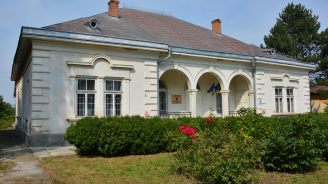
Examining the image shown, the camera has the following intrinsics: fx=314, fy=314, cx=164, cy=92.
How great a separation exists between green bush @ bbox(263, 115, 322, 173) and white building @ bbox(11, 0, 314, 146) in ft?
21.3

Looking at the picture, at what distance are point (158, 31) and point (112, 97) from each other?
6549 mm

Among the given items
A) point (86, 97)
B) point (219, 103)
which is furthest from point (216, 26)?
point (86, 97)

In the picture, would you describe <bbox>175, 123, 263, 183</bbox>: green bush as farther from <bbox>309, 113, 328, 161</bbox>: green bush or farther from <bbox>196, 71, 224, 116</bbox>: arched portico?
<bbox>196, 71, 224, 116</bbox>: arched portico

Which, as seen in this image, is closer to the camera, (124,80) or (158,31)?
(124,80)

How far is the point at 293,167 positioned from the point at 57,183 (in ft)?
17.3

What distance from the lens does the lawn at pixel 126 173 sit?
6648 millimetres

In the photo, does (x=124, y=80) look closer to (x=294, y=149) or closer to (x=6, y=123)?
(x=294, y=149)

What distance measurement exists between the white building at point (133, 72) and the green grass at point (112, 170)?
4125 mm

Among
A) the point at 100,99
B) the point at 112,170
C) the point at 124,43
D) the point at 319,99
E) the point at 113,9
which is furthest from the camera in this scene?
the point at 319,99

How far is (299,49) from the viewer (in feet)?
131

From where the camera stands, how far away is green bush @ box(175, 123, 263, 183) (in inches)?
228

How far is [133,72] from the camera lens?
48.7 feet

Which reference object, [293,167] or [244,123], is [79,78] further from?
[293,167]

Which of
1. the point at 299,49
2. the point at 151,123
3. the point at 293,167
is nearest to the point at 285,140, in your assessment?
the point at 293,167
